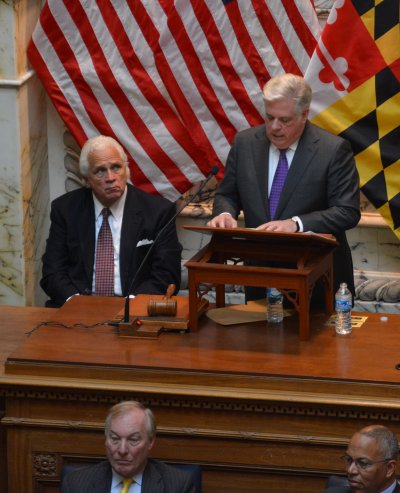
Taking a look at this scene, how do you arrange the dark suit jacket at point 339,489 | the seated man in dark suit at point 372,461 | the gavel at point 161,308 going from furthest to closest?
1. the gavel at point 161,308
2. the dark suit jacket at point 339,489
3. the seated man in dark suit at point 372,461

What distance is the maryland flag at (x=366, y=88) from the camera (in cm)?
720

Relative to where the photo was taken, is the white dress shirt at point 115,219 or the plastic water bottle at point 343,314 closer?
the plastic water bottle at point 343,314

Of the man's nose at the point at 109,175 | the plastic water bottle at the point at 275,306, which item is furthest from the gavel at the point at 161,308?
the man's nose at the point at 109,175

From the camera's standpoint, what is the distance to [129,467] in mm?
4719

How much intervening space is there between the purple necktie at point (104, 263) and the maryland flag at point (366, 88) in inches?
57.9

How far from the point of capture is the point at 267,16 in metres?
7.41

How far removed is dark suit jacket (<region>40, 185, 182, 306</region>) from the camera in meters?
6.68

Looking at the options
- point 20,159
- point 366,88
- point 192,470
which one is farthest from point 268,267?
point 20,159

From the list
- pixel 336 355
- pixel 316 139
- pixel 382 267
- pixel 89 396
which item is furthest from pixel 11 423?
pixel 382 267

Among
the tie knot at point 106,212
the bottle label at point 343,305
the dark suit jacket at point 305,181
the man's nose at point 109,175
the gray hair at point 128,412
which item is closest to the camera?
the gray hair at point 128,412

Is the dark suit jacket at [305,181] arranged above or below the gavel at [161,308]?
above

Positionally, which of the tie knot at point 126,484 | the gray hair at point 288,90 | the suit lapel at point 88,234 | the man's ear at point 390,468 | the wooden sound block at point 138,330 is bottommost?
the tie knot at point 126,484

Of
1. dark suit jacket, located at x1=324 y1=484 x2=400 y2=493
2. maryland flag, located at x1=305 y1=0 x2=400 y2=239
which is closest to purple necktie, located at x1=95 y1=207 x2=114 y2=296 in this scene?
maryland flag, located at x1=305 y1=0 x2=400 y2=239

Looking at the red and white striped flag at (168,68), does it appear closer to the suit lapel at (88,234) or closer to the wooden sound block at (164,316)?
the suit lapel at (88,234)
